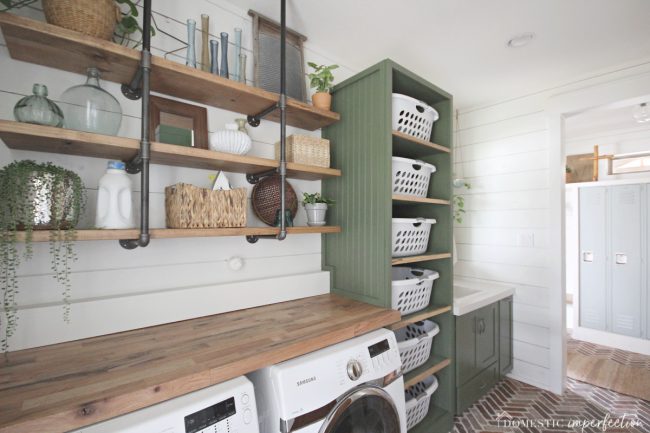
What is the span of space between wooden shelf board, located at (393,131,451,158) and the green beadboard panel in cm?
16

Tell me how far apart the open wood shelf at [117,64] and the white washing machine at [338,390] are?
3.92ft

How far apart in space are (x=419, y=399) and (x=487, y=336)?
3.04 ft

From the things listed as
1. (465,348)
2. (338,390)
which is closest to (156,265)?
(338,390)

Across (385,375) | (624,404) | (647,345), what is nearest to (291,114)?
(385,375)

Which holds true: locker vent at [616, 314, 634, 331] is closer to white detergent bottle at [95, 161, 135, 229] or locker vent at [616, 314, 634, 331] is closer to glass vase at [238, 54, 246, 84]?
glass vase at [238, 54, 246, 84]

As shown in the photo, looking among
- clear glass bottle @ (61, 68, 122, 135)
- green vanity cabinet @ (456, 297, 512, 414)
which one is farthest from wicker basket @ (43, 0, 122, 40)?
green vanity cabinet @ (456, 297, 512, 414)

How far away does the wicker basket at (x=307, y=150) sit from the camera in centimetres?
167

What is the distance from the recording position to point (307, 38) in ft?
6.46

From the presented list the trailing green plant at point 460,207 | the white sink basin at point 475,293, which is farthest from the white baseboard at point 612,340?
the trailing green plant at point 460,207

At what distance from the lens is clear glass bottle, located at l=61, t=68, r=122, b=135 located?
1.11 m

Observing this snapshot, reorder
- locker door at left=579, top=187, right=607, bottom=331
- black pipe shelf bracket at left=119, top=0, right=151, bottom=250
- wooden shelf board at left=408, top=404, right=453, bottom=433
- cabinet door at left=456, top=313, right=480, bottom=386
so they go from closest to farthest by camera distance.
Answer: black pipe shelf bracket at left=119, top=0, right=151, bottom=250 < wooden shelf board at left=408, top=404, right=453, bottom=433 < cabinet door at left=456, top=313, right=480, bottom=386 < locker door at left=579, top=187, right=607, bottom=331

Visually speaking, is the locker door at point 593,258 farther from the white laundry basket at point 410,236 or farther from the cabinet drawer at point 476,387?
the white laundry basket at point 410,236

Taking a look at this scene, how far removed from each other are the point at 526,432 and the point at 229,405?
86.0 inches

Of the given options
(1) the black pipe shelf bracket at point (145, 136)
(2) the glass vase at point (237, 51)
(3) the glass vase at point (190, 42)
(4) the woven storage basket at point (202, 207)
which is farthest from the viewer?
(2) the glass vase at point (237, 51)
